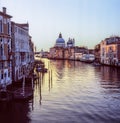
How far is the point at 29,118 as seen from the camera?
23469mm

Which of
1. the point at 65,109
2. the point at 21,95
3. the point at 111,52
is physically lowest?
the point at 65,109

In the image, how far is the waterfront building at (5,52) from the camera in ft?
107

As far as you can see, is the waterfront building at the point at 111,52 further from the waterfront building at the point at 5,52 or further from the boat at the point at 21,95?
the boat at the point at 21,95

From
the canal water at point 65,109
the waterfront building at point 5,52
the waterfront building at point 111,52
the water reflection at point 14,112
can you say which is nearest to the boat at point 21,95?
the canal water at point 65,109

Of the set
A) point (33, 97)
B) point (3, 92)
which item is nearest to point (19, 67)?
point (33, 97)

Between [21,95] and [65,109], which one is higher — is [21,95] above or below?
above

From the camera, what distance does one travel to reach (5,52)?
34.1 metres

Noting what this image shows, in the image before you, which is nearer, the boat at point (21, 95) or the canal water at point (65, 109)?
the canal water at point (65, 109)

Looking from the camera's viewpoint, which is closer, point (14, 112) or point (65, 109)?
point (14, 112)

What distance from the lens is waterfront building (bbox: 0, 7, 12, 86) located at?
32.7 metres

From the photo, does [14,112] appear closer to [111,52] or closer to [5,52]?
[5,52]

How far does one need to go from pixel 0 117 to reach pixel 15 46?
18.4 meters

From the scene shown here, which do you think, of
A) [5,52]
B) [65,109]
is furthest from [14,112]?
[5,52]

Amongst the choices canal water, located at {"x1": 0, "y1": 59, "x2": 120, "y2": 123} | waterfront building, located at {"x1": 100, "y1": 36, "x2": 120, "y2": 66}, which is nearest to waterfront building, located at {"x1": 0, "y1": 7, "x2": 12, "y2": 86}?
canal water, located at {"x1": 0, "y1": 59, "x2": 120, "y2": 123}
